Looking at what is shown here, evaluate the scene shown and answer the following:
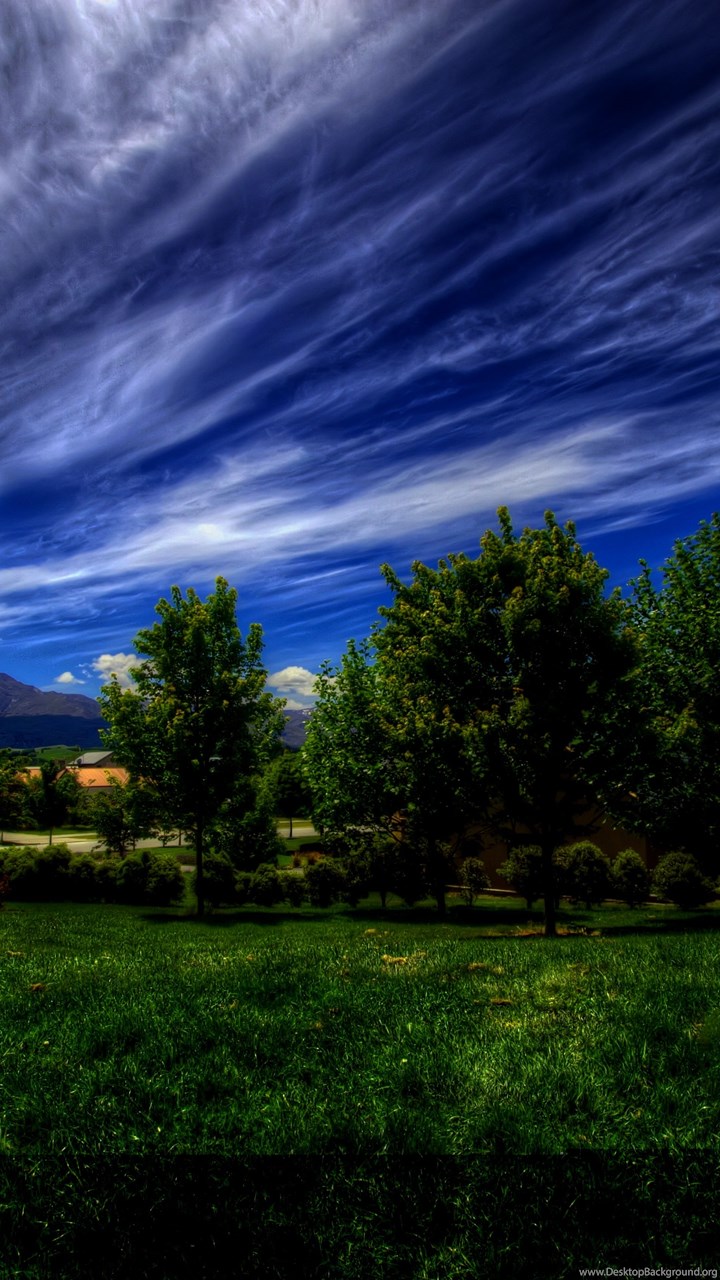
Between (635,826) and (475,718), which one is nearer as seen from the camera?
(475,718)

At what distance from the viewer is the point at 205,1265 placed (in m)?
3.54

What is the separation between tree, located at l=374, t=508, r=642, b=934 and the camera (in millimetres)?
16297

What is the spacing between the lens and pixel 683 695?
67.3 ft

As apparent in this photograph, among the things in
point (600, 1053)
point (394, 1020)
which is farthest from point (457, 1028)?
point (600, 1053)

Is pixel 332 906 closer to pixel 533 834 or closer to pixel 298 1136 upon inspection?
pixel 533 834

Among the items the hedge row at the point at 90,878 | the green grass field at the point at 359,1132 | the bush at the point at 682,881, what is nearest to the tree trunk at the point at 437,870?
the bush at the point at 682,881

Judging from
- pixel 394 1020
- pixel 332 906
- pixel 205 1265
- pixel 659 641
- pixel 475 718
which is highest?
pixel 659 641

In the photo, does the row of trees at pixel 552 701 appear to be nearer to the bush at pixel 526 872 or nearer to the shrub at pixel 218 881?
the bush at pixel 526 872

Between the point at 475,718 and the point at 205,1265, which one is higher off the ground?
the point at 475,718

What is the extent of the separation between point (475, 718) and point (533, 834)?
3443 mm

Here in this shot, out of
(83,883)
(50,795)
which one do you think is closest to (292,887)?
(83,883)

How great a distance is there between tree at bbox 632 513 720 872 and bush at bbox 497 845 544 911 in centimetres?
540

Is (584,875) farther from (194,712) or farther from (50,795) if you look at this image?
(50,795)

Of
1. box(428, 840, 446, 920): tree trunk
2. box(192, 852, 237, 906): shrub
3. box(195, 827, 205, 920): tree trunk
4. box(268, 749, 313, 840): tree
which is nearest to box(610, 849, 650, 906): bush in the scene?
box(428, 840, 446, 920): tree trunk
